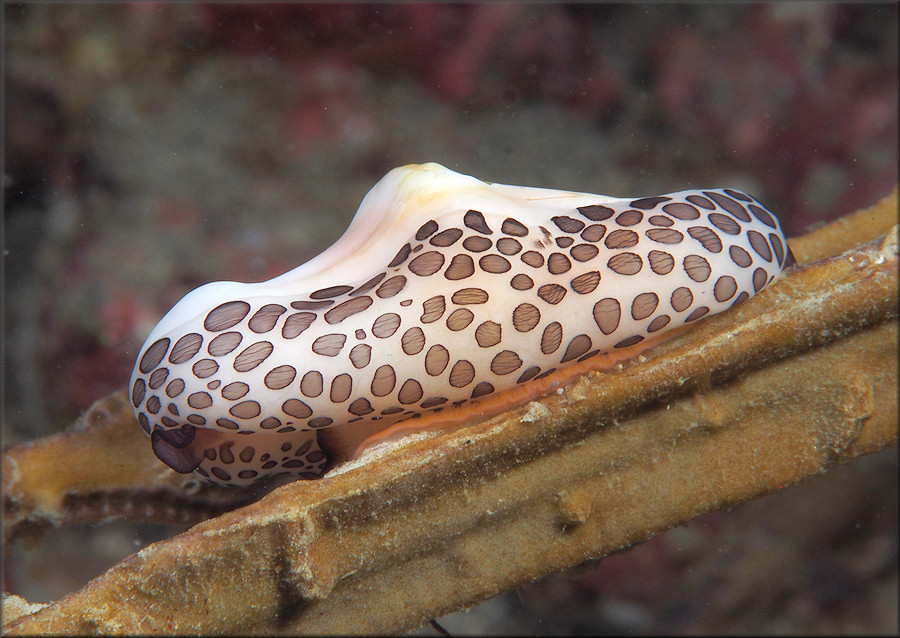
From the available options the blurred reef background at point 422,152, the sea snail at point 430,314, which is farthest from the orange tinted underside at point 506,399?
the blurred reef background at point 422,152

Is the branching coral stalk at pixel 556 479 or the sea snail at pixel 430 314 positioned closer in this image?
the branching coral stalk at pixel 556 479

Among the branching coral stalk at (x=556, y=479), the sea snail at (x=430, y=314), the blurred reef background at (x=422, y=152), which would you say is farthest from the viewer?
the blurred reef background at (x=422, y=152)

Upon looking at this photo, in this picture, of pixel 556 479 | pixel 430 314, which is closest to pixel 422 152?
pixel 430 314

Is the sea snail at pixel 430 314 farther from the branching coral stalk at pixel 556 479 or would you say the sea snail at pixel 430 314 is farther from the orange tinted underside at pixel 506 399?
the branching coral stalk at pixel 556 479

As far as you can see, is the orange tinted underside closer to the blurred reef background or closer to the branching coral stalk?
the branching coral stalk

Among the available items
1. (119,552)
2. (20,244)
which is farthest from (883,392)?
(20,244)

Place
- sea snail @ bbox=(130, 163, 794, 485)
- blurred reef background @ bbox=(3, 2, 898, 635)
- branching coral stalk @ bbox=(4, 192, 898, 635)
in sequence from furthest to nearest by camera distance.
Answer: blurred reef background @ bbox=(3, 2, 898, 635), sea snail @ bbox=(130, 163, 794, 485), branching coral stalk @ bbox=(4, 192, 898, 635)

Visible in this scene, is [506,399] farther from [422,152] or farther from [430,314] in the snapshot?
[422,152]

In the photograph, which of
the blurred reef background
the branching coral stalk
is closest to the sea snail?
the branching coral stalk
